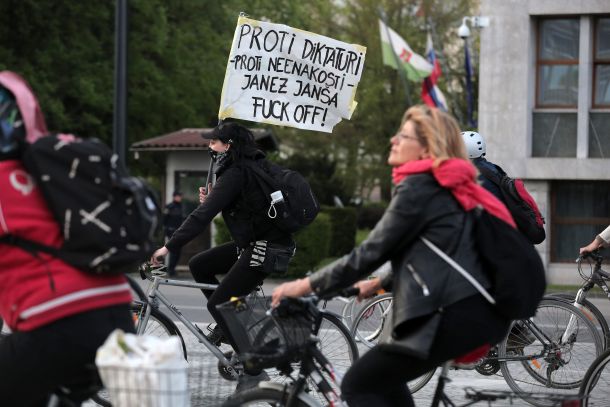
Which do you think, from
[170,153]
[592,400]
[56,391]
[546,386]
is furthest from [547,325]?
[170,153]

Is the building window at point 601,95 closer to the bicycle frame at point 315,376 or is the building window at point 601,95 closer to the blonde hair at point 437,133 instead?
the blonde hair at point 437,133

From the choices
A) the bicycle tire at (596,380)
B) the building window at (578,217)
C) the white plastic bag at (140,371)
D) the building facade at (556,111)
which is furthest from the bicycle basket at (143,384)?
the building window at (578,217)

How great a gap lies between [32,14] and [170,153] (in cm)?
888

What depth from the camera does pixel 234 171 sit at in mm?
7301

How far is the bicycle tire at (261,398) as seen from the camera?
4.36 metres

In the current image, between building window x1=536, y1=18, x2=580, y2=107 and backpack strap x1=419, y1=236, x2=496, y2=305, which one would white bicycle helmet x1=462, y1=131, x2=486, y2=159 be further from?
building window x1=536, y1=18, x2=580, y2=107

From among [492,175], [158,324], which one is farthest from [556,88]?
[158,324]

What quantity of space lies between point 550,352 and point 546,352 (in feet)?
0.09

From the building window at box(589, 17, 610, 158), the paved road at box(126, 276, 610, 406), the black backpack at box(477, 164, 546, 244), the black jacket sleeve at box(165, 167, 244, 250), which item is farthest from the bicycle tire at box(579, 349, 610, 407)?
the building window at box(589, 17, 610, 158)

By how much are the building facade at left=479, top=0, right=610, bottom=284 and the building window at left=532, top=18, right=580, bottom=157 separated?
0.02 m

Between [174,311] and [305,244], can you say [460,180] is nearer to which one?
[174,311]

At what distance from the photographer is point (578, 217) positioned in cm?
2188

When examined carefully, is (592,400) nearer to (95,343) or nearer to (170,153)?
(95,343)

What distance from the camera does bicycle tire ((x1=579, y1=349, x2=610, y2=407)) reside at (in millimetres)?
5754
